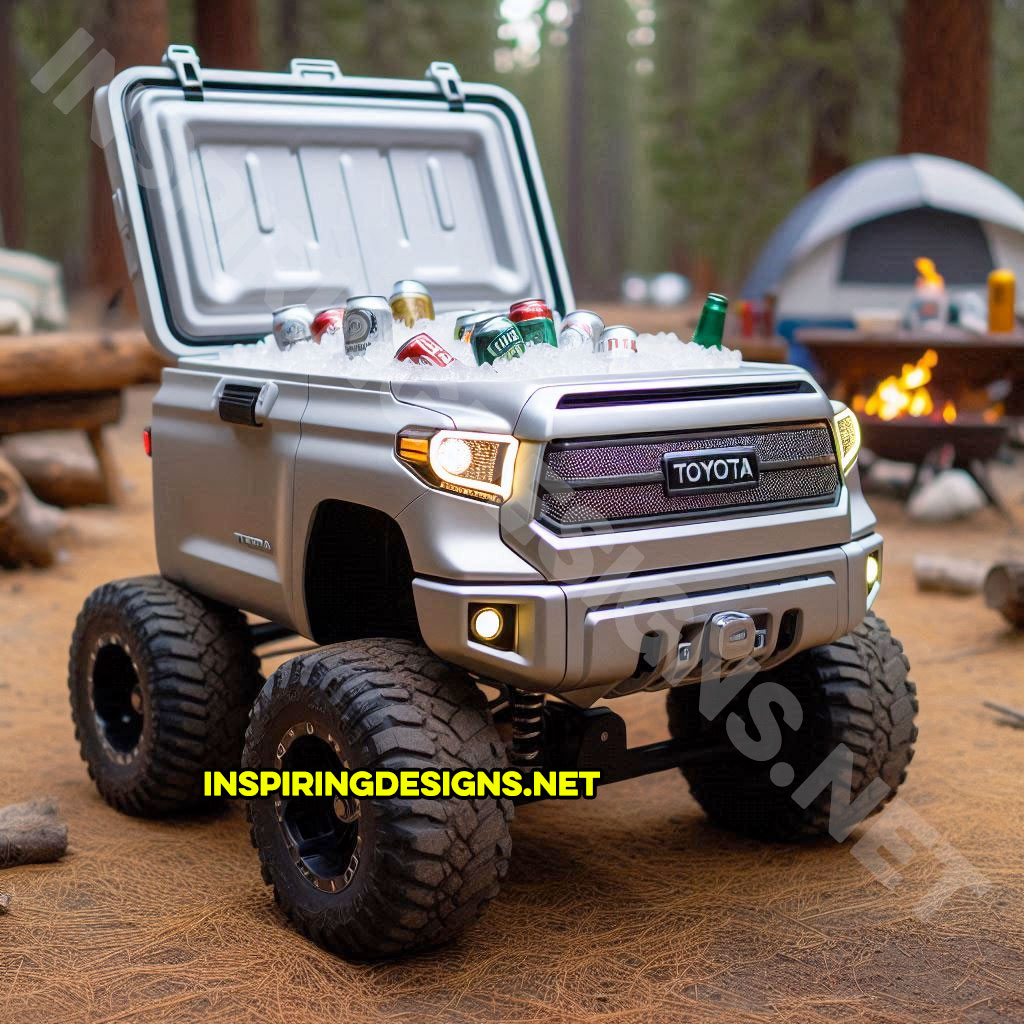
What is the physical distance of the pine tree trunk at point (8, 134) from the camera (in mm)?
22422

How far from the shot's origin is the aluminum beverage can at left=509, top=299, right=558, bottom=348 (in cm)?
366

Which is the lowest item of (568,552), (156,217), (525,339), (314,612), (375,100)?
(314,612)

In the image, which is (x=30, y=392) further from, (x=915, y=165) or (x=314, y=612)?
(x=915, y=165)

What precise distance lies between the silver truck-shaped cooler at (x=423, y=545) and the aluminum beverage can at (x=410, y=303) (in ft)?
1.67

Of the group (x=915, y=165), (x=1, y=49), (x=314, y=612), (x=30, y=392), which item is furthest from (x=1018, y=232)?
(x=1, y=49)

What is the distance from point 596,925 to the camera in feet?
11.4

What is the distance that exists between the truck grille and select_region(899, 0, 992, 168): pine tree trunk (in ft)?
38.3

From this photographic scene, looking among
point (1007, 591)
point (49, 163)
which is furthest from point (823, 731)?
point (49, 163)

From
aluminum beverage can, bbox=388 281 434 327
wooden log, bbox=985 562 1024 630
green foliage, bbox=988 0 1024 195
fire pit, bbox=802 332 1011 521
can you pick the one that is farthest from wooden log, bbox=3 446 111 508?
green foliage, bbox=988 0 1024 195

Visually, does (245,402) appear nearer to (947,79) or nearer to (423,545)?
(423,545)

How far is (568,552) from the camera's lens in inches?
117

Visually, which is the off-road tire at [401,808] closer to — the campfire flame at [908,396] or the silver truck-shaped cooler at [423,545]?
the silver truck-shaped cooler at [423,545]

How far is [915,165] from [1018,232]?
1217 millimetres

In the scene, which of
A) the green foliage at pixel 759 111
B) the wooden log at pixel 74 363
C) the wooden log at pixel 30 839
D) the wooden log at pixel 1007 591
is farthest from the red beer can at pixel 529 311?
the green foliage at pixel 759 111
